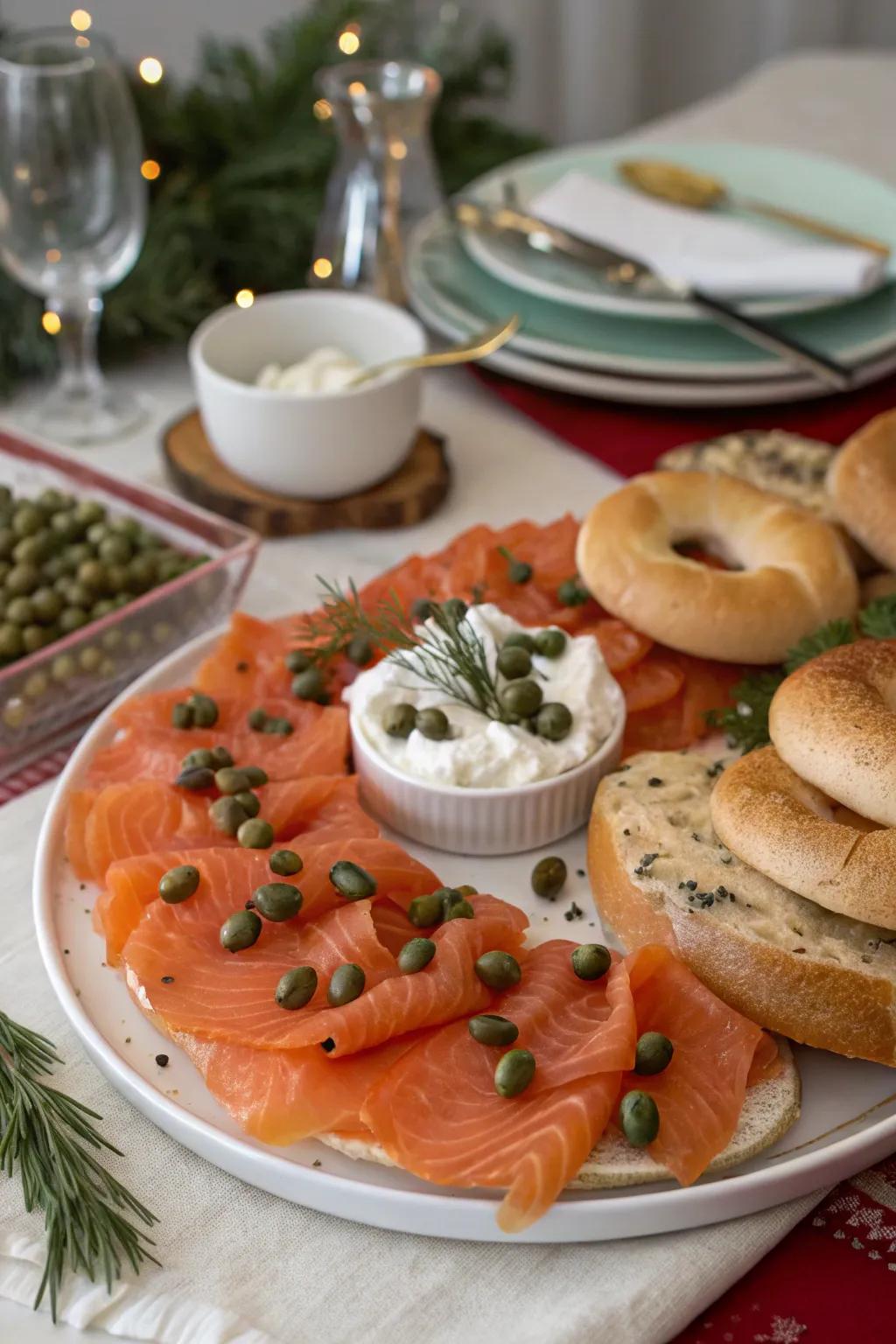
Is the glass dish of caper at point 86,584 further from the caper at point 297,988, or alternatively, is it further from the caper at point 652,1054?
the caper at point 652,1054

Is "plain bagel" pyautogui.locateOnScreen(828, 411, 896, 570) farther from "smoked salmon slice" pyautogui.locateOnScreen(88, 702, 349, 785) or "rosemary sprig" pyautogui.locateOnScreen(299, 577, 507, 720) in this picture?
"smoked salmon slice" pyautogui.locateOnScreen(88, 702, 349, 785)

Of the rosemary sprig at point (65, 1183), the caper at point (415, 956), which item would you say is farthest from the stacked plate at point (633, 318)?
the rosemary sprig at point (65, 1183)

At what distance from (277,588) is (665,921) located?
56.3 inches

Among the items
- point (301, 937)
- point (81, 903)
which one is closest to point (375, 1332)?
point (301, 937)

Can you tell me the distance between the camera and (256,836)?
2.23 m

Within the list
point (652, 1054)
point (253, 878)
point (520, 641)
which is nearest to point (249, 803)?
point (253, 878)

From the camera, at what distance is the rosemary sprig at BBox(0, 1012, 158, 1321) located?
5.69 ft

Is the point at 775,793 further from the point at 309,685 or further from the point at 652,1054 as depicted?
the point at 309,685

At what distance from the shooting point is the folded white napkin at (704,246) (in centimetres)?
343

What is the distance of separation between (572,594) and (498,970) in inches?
37.0

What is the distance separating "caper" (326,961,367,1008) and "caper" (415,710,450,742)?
52 cm

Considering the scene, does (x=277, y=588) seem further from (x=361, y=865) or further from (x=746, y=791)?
(x=746, y=791)

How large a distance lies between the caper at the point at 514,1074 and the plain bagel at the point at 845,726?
0.61 meters

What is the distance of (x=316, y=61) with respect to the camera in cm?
421
